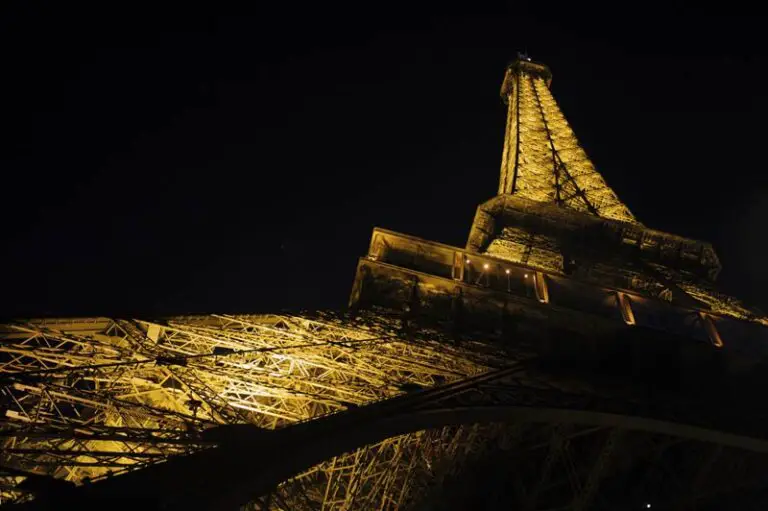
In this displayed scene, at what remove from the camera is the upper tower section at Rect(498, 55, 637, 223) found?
3272 cm

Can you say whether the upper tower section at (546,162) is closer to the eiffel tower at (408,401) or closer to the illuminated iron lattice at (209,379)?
the eiffel tower at (408,401)

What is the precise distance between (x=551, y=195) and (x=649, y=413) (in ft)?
70.5

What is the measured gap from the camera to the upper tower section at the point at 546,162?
32719 mm

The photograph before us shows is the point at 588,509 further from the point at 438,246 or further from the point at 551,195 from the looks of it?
the point at 551,195

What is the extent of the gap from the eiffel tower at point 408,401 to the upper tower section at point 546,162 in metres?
11.9

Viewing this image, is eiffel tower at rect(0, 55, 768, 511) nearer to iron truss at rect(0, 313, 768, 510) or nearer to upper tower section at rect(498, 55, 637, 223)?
iron truss at rect(0, 313, 768, 510)

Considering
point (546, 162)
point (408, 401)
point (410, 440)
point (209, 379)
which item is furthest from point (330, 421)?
point (546, 162)

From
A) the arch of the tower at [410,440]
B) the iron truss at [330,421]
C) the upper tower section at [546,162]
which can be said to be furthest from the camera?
the upper tower section at [546,162]

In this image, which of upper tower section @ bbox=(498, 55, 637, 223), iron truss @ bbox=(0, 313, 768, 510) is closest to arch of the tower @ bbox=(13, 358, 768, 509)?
iron truss @ bbox=(0, 313, 768, 510)

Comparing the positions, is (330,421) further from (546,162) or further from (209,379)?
(546,162)

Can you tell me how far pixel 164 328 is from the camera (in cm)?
1161

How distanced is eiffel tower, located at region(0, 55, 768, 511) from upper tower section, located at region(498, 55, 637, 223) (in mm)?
11895

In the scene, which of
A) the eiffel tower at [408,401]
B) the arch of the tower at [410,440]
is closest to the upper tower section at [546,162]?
the eiffel tower at [408,401]

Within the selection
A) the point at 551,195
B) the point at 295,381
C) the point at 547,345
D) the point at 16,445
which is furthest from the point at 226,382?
the point at 551,195
